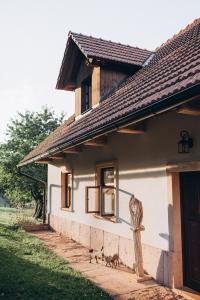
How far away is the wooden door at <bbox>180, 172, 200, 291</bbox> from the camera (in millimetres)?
4957

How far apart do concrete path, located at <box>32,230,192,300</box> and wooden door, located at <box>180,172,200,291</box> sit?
387 mm

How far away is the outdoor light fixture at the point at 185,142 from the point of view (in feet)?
15.5

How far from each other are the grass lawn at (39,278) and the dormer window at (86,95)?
5.10 m

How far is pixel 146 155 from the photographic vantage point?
6.02m

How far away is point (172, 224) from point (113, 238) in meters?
2.33

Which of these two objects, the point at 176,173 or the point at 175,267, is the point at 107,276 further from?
the point at 176,173

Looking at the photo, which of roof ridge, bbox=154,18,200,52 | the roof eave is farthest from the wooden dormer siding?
the roof eave

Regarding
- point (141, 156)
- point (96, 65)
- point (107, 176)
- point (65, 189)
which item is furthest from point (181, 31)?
point (65, 189)

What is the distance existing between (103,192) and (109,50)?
473cm

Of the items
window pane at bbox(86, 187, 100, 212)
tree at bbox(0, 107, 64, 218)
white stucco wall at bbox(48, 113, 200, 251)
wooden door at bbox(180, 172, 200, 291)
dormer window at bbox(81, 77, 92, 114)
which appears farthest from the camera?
tree at bbox(0, 107, 64, 218)

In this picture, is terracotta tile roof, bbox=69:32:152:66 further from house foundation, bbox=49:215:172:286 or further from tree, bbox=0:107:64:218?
tree, bbox=0:107:64:218

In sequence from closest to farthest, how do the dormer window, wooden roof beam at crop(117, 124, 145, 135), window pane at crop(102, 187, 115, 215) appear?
wooden roof beam at crop(117, 124, 145, 135), window pane at crop(102, 187, 115, 215), the dormer window

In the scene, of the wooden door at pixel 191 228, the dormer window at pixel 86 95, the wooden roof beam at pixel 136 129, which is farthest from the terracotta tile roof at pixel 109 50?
the wooden door at pixel 191 228

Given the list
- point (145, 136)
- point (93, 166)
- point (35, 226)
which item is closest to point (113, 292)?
point (145, 136)
